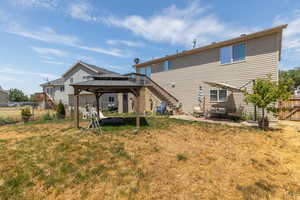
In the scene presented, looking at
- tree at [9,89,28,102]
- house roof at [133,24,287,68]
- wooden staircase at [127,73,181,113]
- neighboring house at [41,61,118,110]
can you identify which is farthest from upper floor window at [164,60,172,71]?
tree at [9,89,28,102]

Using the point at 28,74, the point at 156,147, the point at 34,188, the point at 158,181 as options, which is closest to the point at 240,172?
the point at 158,181

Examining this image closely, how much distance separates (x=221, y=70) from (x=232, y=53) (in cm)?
153

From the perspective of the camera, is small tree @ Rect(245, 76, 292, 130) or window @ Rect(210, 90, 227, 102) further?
window @ Rect(210, 90, 227, 102)

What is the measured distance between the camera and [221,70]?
38.5ft

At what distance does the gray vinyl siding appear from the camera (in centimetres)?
948

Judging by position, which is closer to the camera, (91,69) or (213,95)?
(213,95)

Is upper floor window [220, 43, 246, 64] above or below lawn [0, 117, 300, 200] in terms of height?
above

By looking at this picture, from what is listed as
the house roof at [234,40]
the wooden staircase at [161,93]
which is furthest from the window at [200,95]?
the house roof at [234,40]

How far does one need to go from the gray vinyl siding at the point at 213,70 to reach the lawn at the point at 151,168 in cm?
536

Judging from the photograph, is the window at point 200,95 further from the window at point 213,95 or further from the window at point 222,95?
the window at point 222,95

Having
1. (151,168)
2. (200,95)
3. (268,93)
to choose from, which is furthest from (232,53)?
(151,168)

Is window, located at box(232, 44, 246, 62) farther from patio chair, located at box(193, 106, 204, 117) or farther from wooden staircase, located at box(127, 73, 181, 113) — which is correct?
wooden staircase, located at box(127, 73, 181, 113)

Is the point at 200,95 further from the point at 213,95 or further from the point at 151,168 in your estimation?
the point at 151,168

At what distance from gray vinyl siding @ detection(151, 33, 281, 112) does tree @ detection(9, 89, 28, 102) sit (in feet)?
235
